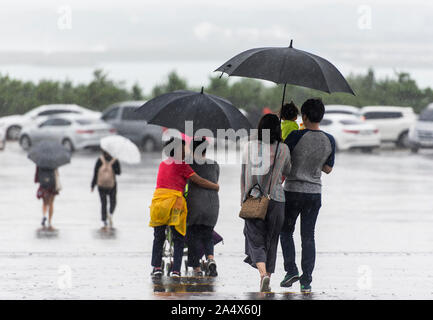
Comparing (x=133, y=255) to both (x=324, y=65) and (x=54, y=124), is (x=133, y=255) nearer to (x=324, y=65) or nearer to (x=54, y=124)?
(x=324, y=65)

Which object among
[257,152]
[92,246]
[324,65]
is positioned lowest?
[92,246]

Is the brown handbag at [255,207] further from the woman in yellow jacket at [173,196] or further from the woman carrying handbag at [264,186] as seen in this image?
the woman in yellow jacket at [173,196]

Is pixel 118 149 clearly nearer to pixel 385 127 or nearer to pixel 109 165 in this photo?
pixel 109 165

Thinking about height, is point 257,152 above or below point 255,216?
above

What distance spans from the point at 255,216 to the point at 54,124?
27.7 m

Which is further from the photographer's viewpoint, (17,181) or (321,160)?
(17,181)

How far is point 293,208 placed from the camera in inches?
359

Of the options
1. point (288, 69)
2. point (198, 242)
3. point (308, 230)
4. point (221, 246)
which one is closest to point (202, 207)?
point (198, 242)

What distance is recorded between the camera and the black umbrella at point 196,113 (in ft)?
32.5

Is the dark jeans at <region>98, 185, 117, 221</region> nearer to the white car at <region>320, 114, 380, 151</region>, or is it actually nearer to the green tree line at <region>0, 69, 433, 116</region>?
the white car at <region>320, 114, 380, 151</region>

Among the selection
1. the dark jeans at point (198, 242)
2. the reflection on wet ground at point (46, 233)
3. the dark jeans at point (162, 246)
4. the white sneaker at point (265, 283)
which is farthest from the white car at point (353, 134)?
the white sneaker at point (265, 283)

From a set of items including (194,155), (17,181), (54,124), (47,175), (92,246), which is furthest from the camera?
(54,124)

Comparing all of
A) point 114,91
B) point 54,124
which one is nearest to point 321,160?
point 54,124

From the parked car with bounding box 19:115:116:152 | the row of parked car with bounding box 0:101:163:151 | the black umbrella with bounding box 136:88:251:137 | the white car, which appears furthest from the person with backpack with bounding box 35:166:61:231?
the white car
